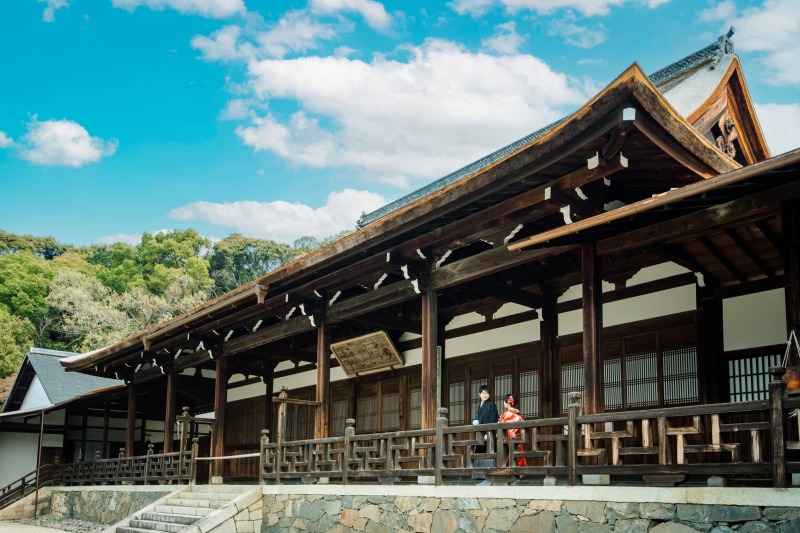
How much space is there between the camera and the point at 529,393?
1361 cm

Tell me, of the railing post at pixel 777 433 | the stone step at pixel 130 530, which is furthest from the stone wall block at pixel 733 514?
the stone step at pixel 130 530

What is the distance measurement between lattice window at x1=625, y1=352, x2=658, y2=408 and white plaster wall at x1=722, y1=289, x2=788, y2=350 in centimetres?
121

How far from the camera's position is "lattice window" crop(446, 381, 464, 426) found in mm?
14953

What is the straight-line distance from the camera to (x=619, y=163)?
29.3 feet

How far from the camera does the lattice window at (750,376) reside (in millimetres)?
10516

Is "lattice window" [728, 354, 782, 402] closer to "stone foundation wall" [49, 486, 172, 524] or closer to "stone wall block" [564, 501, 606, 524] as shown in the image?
"stone wall block" [564, 501, 606, 524]

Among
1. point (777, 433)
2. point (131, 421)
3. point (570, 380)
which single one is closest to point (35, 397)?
point (131, 421)

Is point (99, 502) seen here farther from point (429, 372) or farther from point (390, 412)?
point (429, 372)

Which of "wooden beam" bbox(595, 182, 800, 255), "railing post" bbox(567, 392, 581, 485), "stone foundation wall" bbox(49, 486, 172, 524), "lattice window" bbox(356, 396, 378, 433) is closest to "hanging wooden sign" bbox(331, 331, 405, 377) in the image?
"lattice window" bbox(356, 396, 378, 433)

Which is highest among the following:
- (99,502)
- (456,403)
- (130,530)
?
(456,403)

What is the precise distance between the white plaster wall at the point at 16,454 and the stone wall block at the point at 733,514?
1152 inches

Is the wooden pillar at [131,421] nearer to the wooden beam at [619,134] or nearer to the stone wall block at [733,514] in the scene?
the wooden beam at [619,134]

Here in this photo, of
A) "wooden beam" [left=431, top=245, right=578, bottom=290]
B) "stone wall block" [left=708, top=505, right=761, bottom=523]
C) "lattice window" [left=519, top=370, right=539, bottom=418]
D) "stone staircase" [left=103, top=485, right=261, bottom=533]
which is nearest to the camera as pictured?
"stone wall block" [left=708, top=505, right=761, bottom=523]

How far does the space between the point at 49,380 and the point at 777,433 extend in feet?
106
